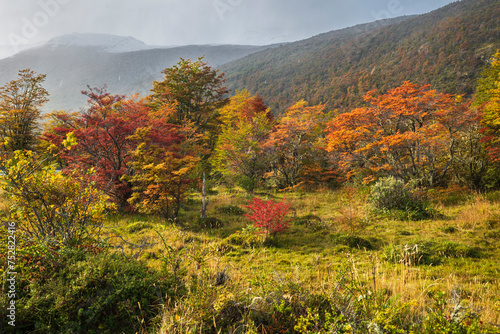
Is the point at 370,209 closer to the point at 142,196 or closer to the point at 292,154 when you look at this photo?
the point at 292,154

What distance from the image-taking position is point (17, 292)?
2689 millimetres

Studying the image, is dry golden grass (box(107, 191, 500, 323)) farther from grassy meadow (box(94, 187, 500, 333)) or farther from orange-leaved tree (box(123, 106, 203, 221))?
orange-leaved tree (box(123, 106, 203, 221))

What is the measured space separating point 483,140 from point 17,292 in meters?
16.0

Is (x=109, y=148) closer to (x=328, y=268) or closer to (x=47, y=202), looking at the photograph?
(x=47, y=202)

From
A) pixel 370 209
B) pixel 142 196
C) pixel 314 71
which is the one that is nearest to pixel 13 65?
pixel 314 71

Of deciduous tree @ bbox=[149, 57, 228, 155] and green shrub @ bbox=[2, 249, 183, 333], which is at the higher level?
deciduous tree @ bbox=[149, 57, 228, 155]

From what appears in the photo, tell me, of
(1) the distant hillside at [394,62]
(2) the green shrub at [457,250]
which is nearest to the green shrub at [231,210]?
(2) the green shrub at [457,250]

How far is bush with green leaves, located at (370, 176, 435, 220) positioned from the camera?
321 inches

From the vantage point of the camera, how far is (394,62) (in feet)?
131

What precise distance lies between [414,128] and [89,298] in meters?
14.8

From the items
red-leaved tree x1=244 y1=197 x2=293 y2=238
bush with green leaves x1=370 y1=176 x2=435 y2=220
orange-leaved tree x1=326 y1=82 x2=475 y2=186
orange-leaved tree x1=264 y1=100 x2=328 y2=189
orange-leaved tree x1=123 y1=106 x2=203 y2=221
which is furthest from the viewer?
orange-leaved tree x1=264 y1=100 x2=328 y2=189

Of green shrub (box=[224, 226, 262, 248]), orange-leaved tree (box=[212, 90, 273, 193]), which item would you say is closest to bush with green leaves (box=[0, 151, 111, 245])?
green shrub (box=[224, 226, 262, 248])

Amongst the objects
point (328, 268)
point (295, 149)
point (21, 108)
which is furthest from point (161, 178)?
point (21, 108)

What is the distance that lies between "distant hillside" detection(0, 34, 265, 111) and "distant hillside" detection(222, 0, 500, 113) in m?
81.8
